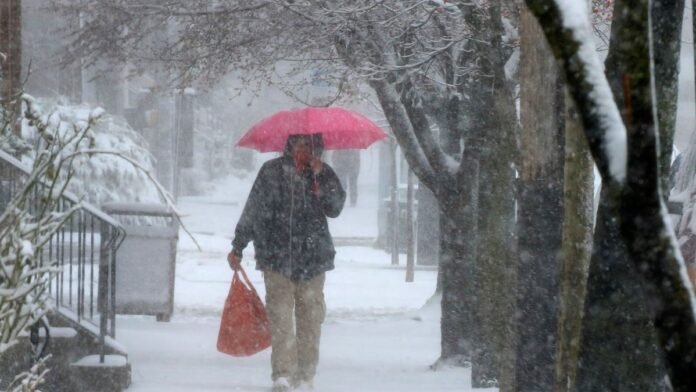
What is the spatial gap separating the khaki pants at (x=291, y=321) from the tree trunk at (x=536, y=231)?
179 cm

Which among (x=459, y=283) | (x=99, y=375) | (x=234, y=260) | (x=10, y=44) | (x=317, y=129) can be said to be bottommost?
(x=99, y=375)

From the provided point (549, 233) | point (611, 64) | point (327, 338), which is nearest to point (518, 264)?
point (549, 233)

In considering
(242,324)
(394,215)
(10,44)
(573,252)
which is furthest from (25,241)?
(394,215)

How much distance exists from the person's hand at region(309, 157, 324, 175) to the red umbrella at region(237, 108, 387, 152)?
18 centimetres

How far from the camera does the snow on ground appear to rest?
27.3 feet

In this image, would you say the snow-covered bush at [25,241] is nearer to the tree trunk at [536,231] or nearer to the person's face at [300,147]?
the tree trunk at [536,231]

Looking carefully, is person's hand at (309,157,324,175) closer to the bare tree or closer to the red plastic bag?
the red plastic bag

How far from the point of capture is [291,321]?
294 inches

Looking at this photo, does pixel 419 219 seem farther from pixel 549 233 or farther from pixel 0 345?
pixel 0 345

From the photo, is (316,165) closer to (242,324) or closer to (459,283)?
(242,324)

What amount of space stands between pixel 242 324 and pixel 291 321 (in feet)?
1.30

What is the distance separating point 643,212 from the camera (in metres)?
2.06

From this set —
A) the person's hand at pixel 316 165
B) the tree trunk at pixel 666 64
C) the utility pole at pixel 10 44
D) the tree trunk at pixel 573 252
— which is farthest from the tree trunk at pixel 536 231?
the utility pole at pixel 10 44

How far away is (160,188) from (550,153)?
8.91ft
